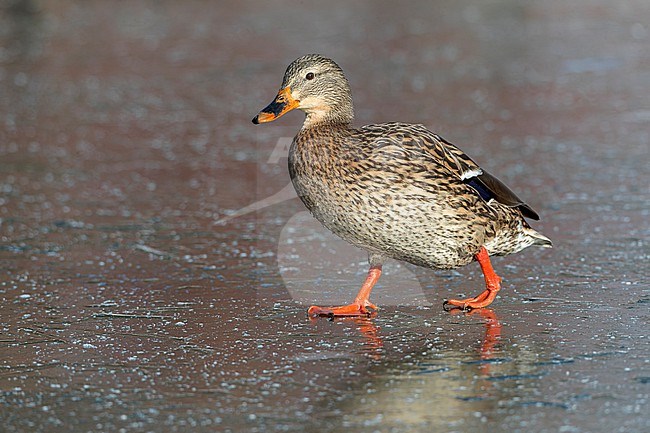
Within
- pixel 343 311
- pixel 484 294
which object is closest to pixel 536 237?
pixel 484 294

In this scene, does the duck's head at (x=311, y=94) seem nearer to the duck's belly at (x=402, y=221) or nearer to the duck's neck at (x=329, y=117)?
the duck's neck at (x=329, y=117)

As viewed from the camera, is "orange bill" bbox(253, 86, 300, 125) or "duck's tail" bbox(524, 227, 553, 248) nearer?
"orange bill" bbox(253, 86, 300, 125)

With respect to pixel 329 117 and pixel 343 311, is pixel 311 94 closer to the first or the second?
pixel 329 117

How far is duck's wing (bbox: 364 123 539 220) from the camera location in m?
4.86

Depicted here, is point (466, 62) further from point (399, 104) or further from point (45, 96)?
point (45, 96)

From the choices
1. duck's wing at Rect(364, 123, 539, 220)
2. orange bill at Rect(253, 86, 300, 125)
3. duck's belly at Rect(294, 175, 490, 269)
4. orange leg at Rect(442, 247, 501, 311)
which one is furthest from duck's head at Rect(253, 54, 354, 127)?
orange leg at Rect(442, 247, 501, 311)

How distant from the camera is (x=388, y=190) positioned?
4668 mm

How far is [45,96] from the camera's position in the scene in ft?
33.8

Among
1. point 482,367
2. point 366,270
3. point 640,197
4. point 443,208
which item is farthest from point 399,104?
point 482,367

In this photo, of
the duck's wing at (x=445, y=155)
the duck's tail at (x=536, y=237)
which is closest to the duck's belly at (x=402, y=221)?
the duck's wing at (x=445, y=155)

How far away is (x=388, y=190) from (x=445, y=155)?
1.41 ft

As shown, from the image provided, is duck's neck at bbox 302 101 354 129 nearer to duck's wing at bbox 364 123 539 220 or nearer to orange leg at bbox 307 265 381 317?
duck's wing at bbox 364 123 539 220

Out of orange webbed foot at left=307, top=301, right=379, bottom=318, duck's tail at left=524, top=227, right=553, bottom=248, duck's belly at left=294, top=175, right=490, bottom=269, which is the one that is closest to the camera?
duck's belly at left=294, top=175, right=490, bottom=269

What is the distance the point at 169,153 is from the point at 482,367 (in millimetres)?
4843
